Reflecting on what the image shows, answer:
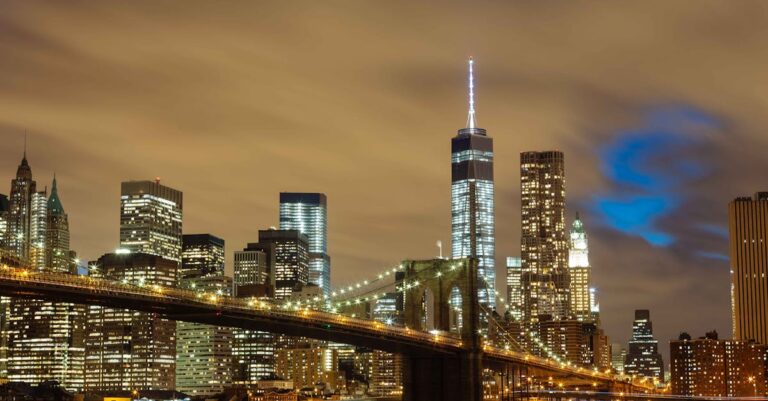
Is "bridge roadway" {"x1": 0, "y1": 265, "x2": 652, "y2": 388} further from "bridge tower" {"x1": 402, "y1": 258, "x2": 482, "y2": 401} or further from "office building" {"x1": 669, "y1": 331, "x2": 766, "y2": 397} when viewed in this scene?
"office building" {"x1": 669, "y1": 331, "x2": 766, "y2": 397}

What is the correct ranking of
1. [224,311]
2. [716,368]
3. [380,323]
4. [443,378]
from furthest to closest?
[716,368] < [443,378] < [380,323] < [224,311]

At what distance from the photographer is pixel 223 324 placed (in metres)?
80.8

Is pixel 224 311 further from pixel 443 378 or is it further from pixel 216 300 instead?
pixel 443 378

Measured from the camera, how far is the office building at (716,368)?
166625mm

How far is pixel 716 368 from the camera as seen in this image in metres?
170

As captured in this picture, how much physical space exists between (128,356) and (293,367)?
30.5 metres

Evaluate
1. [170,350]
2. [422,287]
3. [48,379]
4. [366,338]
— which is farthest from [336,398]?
[366,338]

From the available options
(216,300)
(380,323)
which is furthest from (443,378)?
(216,300)

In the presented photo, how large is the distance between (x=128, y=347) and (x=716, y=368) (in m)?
87.2

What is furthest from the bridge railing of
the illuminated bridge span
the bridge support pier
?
the bridge support pier

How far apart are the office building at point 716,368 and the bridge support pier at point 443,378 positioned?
8656cm

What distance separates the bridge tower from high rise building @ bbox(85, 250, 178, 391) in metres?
85.5

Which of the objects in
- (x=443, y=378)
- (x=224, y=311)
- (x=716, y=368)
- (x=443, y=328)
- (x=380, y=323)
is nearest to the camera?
(x=224, y=311)

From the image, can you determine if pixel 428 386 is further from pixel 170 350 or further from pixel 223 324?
pixel 170 350
